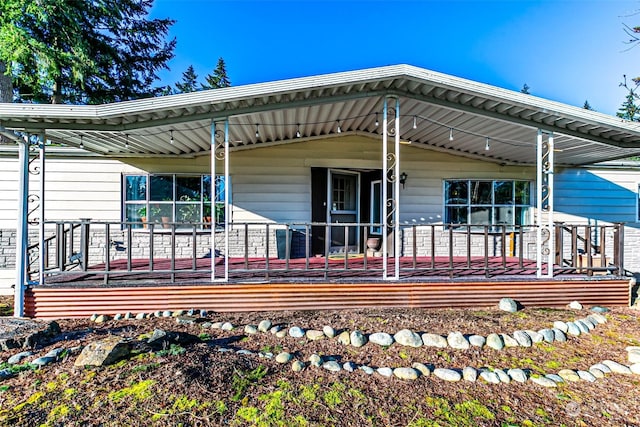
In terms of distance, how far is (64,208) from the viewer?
7191 millimetres

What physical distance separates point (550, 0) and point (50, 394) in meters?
12.7

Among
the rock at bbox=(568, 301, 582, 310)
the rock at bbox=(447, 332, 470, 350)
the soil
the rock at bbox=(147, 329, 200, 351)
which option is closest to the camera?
the soil

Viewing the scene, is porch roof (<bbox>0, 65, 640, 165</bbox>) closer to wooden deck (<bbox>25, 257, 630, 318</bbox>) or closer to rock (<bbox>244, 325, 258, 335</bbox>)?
wooden deck (<bbox>25, 257, 630, 318</bbox>)

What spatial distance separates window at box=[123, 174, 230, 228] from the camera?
287 inches

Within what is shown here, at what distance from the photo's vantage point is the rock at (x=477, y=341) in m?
3.81

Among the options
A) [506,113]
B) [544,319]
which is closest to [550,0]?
[506,113]

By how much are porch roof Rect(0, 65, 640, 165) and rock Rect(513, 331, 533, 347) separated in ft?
10.2

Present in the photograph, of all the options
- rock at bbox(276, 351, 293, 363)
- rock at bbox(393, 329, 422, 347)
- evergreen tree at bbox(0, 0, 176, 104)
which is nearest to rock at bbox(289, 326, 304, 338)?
rock at bbox(276, 351, 293, 363)

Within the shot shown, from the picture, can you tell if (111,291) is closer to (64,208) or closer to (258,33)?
(64,208)

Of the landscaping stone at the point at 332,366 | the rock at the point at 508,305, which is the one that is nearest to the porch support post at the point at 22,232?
the landscaping stone at the point at 332,366

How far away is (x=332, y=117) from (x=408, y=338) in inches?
162

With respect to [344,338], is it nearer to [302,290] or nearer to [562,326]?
[302,290]

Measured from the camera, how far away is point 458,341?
3.80 m

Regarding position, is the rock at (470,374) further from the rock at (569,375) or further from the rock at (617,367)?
the rock at (617,367)
